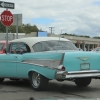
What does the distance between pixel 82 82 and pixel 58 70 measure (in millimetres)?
2148

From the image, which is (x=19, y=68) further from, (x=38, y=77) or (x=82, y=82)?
(x=82, y=82)

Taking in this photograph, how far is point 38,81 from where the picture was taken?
9.00 metres

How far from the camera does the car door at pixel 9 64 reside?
32.1ft

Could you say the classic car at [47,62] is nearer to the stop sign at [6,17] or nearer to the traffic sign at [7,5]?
the stop sign at [6,17]

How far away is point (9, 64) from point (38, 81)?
1.51 metres

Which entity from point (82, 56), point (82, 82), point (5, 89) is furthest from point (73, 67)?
point (5, 89)

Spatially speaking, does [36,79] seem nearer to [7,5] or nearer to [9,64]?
[9,64]

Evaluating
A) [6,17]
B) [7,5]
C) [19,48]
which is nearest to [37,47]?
[19,48]

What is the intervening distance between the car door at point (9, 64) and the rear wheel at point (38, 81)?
86cm

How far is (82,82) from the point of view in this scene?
10055mm

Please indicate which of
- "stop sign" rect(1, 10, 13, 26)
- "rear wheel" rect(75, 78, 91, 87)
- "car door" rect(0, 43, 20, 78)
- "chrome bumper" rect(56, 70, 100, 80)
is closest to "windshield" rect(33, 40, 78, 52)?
"car door" rect(0, 43, 20, 78)

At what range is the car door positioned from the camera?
978 cm

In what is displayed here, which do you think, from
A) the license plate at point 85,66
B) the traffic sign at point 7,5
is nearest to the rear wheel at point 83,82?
the license plate at point 85,66

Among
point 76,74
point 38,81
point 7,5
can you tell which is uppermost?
point 7,5
